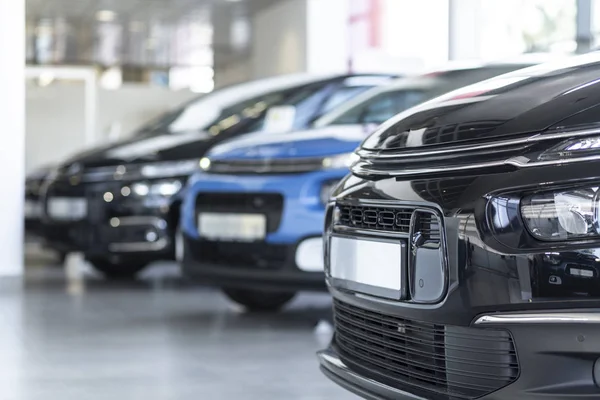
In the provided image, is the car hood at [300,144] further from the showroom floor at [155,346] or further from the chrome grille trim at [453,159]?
the chrome grille trim at [453,159]

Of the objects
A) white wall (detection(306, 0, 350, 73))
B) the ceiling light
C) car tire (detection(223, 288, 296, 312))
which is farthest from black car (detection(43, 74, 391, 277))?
the ceiling light

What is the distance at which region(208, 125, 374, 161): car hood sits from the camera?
12.8ft

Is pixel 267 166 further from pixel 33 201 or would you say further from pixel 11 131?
pixel 33 201

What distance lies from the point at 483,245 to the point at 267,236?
2237 millimetres

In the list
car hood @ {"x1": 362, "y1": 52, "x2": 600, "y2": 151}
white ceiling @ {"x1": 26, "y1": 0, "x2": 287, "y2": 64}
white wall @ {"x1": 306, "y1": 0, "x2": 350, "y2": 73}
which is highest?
white ceiling @ {"x1": 26, "y1": 0, "x2": 287, "y2": 64}

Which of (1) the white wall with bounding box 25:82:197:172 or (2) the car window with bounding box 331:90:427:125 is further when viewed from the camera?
(1) the white wall with bounding box 25:82:197:172

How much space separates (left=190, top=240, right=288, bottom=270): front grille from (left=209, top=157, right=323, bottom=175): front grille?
304mm

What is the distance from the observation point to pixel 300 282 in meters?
3.83

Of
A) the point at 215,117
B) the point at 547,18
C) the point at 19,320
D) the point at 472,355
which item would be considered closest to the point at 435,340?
the point at 472,355

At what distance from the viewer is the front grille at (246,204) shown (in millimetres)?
3920

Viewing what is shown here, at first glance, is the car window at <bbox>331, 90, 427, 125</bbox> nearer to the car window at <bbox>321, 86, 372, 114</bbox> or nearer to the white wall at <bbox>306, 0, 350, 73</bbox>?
the car window at <bbox>321, 86, 372, 114</bbox>

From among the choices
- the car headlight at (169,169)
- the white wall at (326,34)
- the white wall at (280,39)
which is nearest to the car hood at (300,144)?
the car headlight at (169,169)

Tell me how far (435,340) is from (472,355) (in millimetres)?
122

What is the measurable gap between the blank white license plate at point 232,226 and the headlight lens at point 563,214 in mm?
2304
